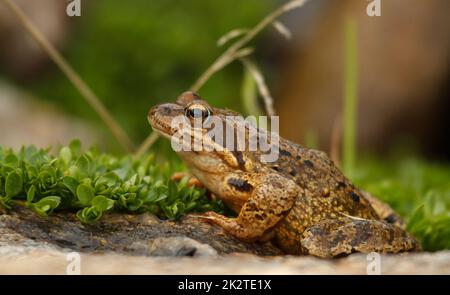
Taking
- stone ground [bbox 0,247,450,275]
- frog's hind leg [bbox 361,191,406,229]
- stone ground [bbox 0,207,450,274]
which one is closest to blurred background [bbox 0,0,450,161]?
frog's hind leg [bbox 361,191,406,229]

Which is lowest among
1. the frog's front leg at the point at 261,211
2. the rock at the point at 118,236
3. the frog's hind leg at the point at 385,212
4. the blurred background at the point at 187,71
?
the rock at the point at 118,236

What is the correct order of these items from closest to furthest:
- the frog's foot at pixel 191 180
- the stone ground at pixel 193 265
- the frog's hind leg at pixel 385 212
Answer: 1. the stone ground at pixel 193 265
2. the frog's foot at pixel 191 180
3. the frog's hind leg at pixel 385 212

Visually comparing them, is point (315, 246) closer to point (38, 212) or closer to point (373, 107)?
point (38, 212)

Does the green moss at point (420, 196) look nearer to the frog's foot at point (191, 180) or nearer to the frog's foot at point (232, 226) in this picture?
the frog's foot at point (232, 226)

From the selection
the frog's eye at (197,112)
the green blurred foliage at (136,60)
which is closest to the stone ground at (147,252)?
the frog's eye at (197,112)

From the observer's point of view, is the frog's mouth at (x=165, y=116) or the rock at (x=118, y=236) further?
the frog's mouth at (x=165, y=116)

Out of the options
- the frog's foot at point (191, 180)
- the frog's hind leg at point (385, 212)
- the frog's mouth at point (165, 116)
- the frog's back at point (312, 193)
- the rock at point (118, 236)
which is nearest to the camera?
the rock at point (118, 236)

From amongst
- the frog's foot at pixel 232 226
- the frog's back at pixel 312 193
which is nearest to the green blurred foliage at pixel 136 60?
the frog's back at pixel 312 193

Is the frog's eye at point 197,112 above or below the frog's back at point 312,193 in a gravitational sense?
above
